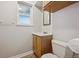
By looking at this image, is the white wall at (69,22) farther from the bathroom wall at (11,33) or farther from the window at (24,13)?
the window at (24,13)

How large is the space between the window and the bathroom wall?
225 millimetres

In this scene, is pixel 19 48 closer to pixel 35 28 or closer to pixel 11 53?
pixel 11 53

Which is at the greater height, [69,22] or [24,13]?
[24,13]

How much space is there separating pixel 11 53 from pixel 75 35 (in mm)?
1856

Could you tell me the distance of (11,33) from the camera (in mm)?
2645

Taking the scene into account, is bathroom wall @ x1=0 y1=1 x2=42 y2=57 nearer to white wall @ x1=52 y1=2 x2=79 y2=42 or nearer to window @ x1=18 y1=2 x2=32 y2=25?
window @ x1=18 y1=2 x2=32 y2=25

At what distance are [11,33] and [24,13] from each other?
0.90 metres

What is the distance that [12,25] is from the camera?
2654 millimetres

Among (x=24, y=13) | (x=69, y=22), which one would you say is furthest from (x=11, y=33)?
(x=69, y=22)

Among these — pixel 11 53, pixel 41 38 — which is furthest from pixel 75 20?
pixel 11 53

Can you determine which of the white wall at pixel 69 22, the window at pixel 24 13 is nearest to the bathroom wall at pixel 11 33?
the window at pixel 24 13

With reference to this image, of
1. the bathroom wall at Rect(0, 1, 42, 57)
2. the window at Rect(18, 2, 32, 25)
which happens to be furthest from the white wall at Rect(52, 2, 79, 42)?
the window at Rect(18, 2, 32, 25)

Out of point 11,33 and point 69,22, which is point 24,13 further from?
point 69,22

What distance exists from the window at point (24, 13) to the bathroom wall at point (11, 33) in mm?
225
